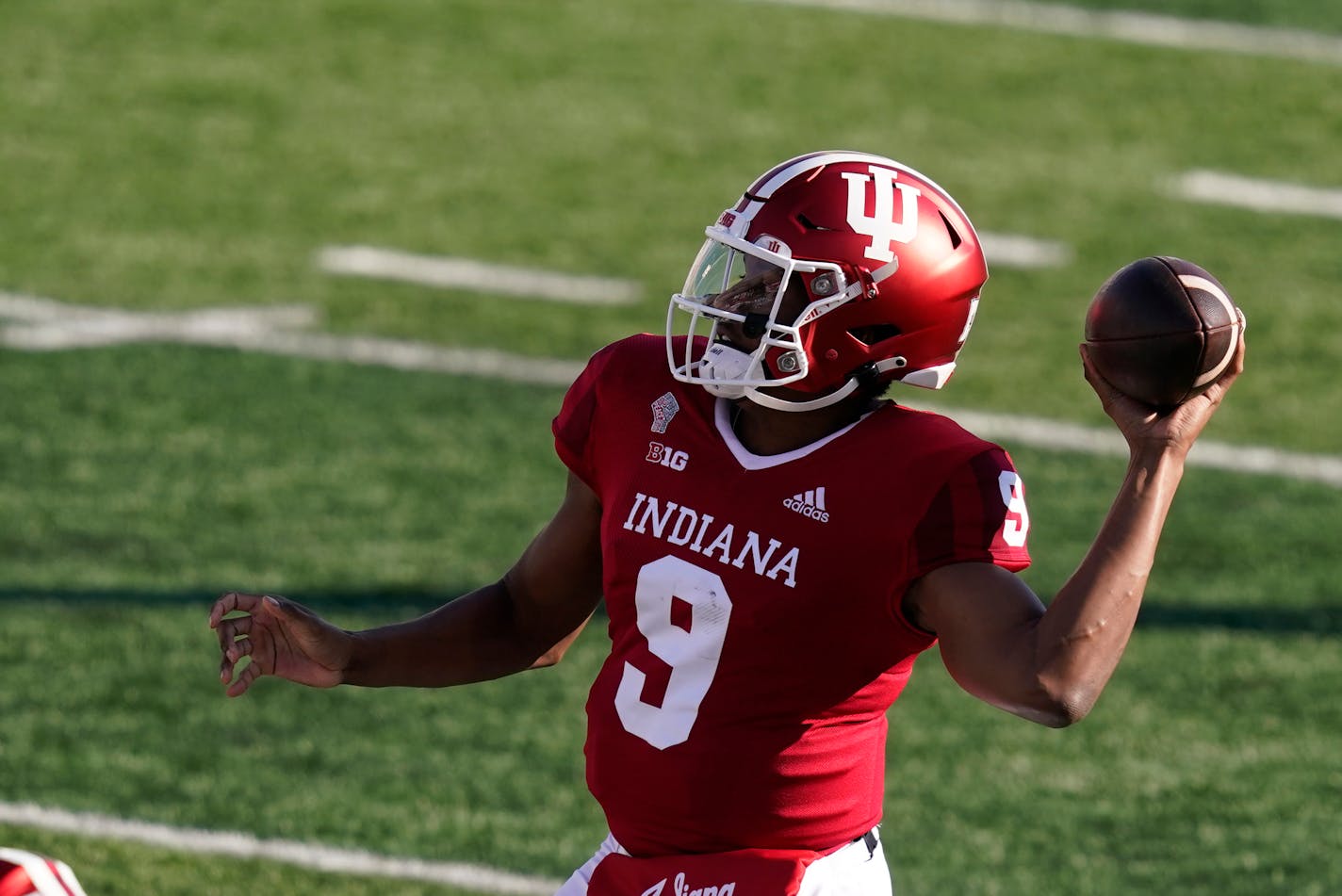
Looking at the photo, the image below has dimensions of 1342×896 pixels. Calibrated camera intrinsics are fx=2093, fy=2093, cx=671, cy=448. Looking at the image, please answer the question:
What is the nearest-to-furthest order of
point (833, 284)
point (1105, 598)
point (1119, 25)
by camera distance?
point (1105, 598)
point (833, 284)
point (1119, 25)

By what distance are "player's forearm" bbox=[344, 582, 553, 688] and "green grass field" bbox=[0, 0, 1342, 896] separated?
137cm

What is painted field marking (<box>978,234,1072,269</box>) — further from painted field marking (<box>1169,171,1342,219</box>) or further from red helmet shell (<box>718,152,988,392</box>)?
red helmet shell (<box>718,152,988,392</box>)

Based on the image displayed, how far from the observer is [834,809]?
302 cm

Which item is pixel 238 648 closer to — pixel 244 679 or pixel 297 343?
pixel 244 679

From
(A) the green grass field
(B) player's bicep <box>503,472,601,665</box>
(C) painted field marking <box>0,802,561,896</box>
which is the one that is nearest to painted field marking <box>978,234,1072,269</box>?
(A) the green grass field

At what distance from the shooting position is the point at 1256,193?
9.23m

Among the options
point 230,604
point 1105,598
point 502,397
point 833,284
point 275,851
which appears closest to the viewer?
point 1105,598

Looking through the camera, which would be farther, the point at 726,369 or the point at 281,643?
the point at 281,643

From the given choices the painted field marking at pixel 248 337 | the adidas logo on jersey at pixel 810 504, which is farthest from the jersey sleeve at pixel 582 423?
the painted field marking at pixel 248 337

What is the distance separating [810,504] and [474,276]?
559 cm

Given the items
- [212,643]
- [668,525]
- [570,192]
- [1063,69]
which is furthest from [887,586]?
[1063,69]

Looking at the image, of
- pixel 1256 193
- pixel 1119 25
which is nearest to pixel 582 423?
pixel 1256 193

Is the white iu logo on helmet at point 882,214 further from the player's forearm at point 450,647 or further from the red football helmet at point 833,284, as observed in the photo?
the player's forearm at point 450,647

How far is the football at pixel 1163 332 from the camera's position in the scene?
2697 millimetres
